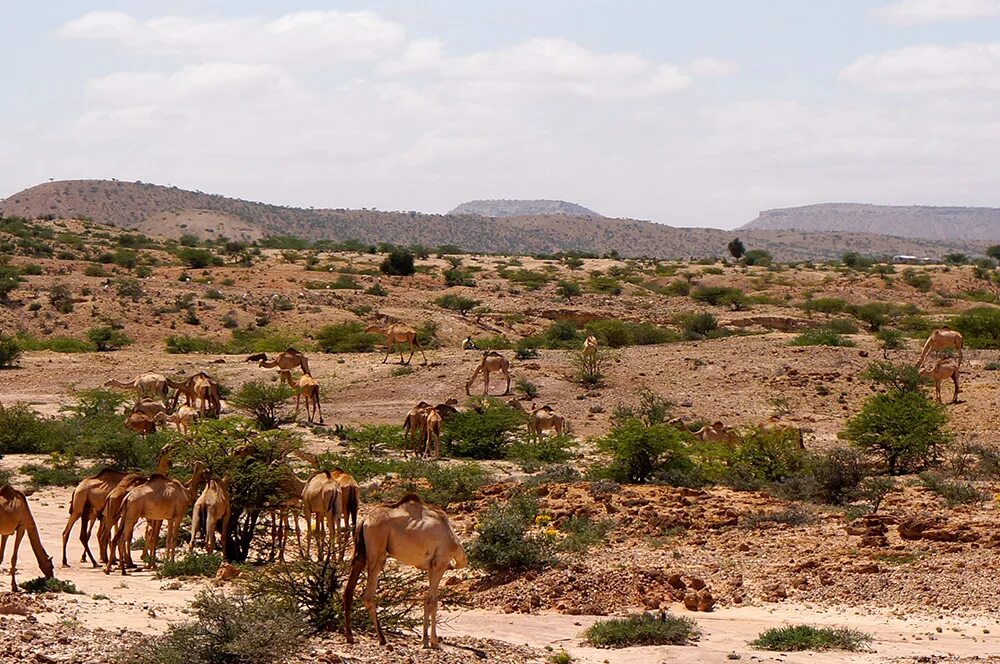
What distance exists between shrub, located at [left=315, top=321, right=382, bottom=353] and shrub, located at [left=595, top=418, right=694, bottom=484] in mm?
18545

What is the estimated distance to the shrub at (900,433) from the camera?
20.4 m

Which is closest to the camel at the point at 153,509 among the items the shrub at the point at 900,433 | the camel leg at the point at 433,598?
the camel leg at the point at 433,598

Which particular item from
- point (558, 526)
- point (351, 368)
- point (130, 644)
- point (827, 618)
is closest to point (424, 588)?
point (130, 644)

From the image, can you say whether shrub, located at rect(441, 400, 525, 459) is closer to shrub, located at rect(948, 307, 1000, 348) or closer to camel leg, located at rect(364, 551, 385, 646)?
camel leg, located at rect(364, 551, 385, 646)

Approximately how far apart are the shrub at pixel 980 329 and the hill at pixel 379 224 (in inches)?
3891

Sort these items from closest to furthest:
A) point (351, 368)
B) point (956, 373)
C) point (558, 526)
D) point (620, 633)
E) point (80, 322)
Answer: point (620, 633) → point (558, 526) → point (956, 373) → point (351, 368) → point (80, 322)

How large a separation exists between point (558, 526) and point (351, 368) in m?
18.0

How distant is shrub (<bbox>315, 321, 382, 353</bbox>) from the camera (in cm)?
3762

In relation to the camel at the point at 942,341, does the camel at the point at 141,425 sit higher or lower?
lower

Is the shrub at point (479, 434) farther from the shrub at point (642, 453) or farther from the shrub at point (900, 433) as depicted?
the shrub at point (900, 433)

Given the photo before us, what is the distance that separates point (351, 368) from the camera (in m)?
33.2

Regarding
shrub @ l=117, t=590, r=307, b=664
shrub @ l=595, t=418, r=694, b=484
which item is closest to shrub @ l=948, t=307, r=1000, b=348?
shrub @ l=595, t=418, r=694, b=484

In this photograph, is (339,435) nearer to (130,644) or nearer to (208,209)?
(130,644)

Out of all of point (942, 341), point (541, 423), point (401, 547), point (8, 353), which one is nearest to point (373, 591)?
point (401, 547)
